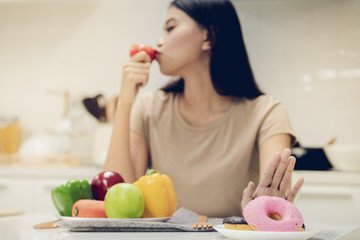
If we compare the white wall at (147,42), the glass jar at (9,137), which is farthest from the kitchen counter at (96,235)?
the glass jar at (9,137)

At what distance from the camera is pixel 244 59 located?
158 cm

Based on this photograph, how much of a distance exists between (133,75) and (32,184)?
1159 millimetres

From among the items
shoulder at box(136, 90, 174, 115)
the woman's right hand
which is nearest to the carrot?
the woman's right hand

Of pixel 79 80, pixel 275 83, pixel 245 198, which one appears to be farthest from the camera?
pixel 79 80

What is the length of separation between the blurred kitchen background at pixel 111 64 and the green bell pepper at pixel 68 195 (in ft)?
4.47

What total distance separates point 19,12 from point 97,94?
0.88m

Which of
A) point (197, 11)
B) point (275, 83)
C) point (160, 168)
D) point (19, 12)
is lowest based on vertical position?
point (160, 168)

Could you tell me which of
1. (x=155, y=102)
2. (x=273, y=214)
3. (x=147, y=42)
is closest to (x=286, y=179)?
(x=273, y=214)

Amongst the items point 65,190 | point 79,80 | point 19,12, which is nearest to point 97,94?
point 79,80

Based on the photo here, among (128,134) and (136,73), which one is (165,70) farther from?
(128,134)

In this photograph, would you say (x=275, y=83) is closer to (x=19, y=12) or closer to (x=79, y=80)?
(x=79, y=80)

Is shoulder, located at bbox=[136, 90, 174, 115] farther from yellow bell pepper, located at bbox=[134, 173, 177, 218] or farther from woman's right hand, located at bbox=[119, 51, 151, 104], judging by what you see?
yellow bell pepper, located at bbox=[134, 173, 177, 218]

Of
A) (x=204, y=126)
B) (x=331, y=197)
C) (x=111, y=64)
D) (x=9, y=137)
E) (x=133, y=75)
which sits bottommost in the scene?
(x=331, y=197)

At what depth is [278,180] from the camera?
3.15 ft
